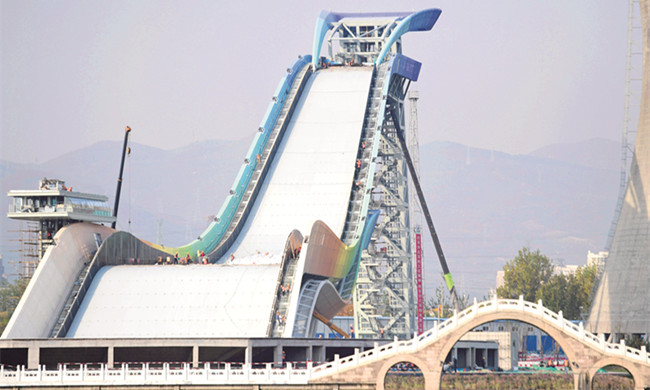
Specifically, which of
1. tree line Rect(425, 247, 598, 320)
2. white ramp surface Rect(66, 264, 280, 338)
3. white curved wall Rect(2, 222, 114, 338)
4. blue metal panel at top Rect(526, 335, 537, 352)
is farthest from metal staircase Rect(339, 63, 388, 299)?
tree line Rect(425, 247, 598, 320)

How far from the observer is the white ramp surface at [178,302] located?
7100 centimetres

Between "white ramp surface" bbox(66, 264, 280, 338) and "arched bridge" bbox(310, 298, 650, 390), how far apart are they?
29.9 feet

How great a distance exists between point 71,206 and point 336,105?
97.4 feet

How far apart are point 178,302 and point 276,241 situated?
15.3m

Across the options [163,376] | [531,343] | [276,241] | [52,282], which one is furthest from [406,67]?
[531,343]

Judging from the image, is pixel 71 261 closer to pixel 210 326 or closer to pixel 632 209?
pixel 210 326

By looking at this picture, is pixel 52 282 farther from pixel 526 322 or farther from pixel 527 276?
pixel 527 276

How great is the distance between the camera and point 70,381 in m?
62.4

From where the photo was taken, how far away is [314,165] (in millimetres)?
93688

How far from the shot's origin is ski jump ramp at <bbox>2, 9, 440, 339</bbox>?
7150 cm

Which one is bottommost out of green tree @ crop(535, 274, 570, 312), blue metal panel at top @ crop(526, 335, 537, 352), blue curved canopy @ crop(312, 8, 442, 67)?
blue metal panel at top @ crop(526, 335, 537, 352)

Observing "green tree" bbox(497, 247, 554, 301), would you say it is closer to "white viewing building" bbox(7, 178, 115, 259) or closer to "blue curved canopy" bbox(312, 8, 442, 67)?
"blue curved canopy" bbox(312, 8, 442, 67)

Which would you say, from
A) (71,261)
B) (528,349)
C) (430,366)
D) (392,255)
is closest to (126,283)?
(71,261)

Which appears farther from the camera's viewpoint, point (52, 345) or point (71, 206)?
point (71, 206)
